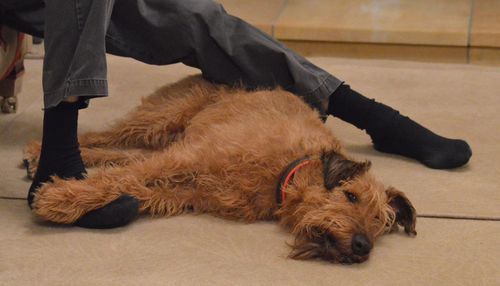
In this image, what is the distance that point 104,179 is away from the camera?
260 cm

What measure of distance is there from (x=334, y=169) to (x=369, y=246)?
0.93 ft

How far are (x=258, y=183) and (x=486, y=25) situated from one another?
275cm

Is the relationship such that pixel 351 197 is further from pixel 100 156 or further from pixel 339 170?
pixel 100 156

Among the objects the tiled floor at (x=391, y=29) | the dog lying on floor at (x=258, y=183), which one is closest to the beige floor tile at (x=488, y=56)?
the tiled floor at (x=391, y=29)

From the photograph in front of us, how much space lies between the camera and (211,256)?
2420 mm

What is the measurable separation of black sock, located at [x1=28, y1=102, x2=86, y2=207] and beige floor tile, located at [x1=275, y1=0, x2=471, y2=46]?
2527mm

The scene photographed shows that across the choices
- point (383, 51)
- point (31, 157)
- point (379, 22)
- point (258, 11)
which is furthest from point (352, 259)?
point (258, 11)

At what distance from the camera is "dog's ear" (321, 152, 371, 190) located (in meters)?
2.50

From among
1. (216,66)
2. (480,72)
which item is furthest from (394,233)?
(480,72)

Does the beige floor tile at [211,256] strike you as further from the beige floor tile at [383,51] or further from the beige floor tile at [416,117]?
the beige floor tile at [383,51]

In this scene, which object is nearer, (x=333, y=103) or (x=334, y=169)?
(x=334, y=169)

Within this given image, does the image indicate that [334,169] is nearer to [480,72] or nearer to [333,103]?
[333,103]

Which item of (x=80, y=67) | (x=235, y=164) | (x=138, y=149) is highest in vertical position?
(x=80, y=67)

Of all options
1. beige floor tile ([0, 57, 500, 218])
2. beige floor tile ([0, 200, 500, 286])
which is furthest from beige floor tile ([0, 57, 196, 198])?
beige floor tile ([0, 200, 500, 286])
